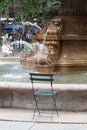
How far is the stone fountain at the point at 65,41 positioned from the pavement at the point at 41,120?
186 inches

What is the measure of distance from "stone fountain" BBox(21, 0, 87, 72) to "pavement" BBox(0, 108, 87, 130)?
4.72 m

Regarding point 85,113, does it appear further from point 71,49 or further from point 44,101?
point 71,49

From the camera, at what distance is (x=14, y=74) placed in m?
14.9

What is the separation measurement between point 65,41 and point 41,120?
6349mm

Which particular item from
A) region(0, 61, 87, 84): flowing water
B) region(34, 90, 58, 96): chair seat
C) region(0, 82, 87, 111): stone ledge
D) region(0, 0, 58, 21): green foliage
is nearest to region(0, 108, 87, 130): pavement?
region(0, 82, 87, 111): stone ledge

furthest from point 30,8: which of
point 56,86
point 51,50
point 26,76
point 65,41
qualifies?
point 56,86

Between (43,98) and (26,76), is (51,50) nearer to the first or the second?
(26,76)

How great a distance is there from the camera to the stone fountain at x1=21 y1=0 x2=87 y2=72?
14984mm

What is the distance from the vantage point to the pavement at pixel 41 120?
914 centimetres

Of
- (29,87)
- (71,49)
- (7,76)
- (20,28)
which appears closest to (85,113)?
(29,87)

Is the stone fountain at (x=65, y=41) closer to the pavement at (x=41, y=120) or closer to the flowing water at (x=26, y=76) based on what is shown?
the flowing water at (x=26, y=76)

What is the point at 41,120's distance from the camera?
31.7 ft

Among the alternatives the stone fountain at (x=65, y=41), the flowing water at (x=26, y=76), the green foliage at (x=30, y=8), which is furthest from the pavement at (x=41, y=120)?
the green foliage at (x=30, y=8)

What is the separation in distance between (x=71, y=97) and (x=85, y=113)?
0.45 meters
